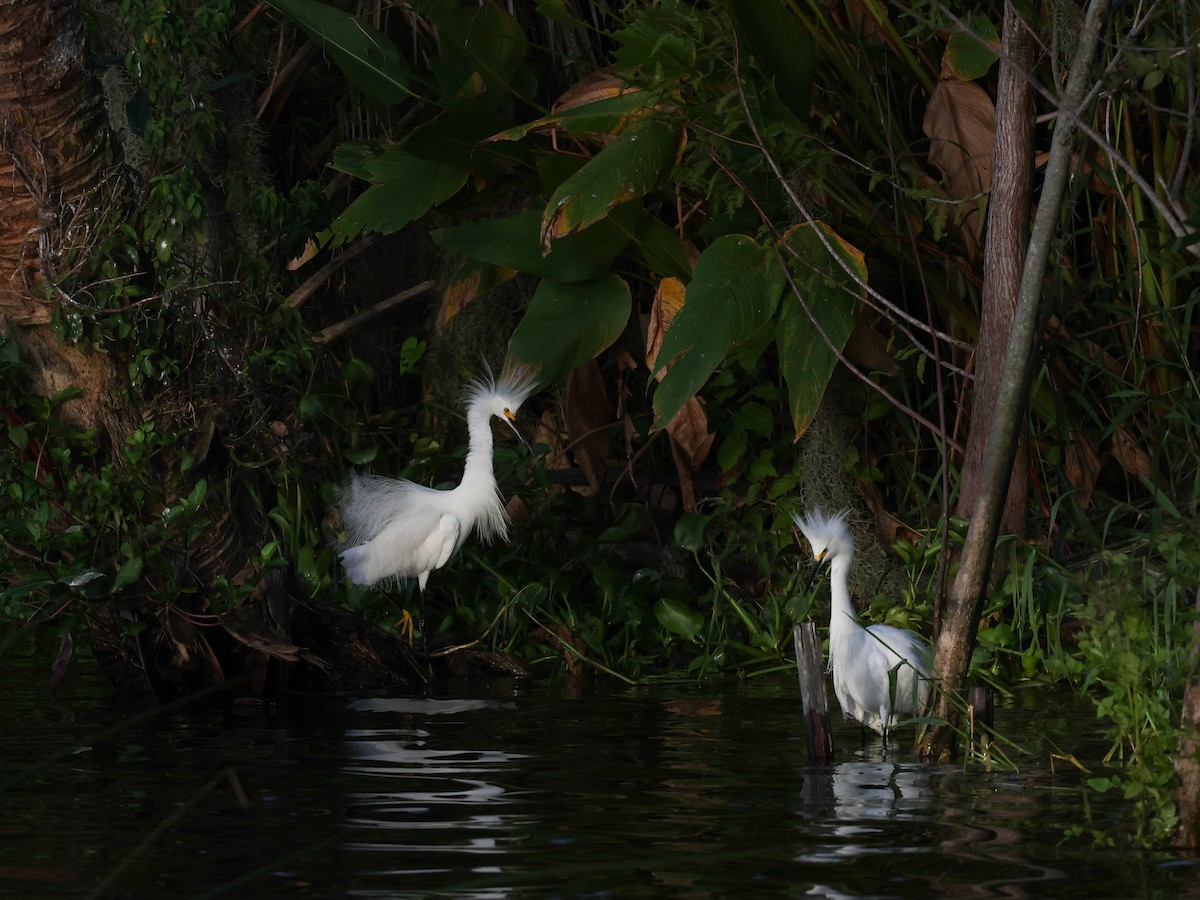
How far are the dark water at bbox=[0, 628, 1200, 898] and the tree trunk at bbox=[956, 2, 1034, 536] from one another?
2.99 feet

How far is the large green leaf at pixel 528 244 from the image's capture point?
6.45 meters

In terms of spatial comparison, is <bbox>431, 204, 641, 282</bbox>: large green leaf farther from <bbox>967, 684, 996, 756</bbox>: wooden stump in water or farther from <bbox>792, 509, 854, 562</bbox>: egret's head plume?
<bbox>967, 684, 996, 756</bbox>: wooden stump in water

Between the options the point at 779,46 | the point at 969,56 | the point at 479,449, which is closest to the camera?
the point at 969,56

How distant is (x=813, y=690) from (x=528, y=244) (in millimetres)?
2739

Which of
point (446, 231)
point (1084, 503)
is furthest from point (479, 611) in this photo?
point (1084, 503)

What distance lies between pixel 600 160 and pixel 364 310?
9.32ft

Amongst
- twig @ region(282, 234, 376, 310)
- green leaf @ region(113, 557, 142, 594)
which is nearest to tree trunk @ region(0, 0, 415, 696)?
green leaf @ region(113, 557, 142, 594)

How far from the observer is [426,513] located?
664cm

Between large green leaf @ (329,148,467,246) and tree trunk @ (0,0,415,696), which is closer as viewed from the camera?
tree trunk @ (0,0,415,696)

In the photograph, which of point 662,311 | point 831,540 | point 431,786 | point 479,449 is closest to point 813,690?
point 431,786

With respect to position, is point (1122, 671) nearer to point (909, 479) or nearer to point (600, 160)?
point (600, 160)

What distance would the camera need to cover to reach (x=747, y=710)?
211 inches

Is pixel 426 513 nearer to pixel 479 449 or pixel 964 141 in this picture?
pixel 479 449

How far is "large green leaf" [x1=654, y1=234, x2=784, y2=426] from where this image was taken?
5.75m
